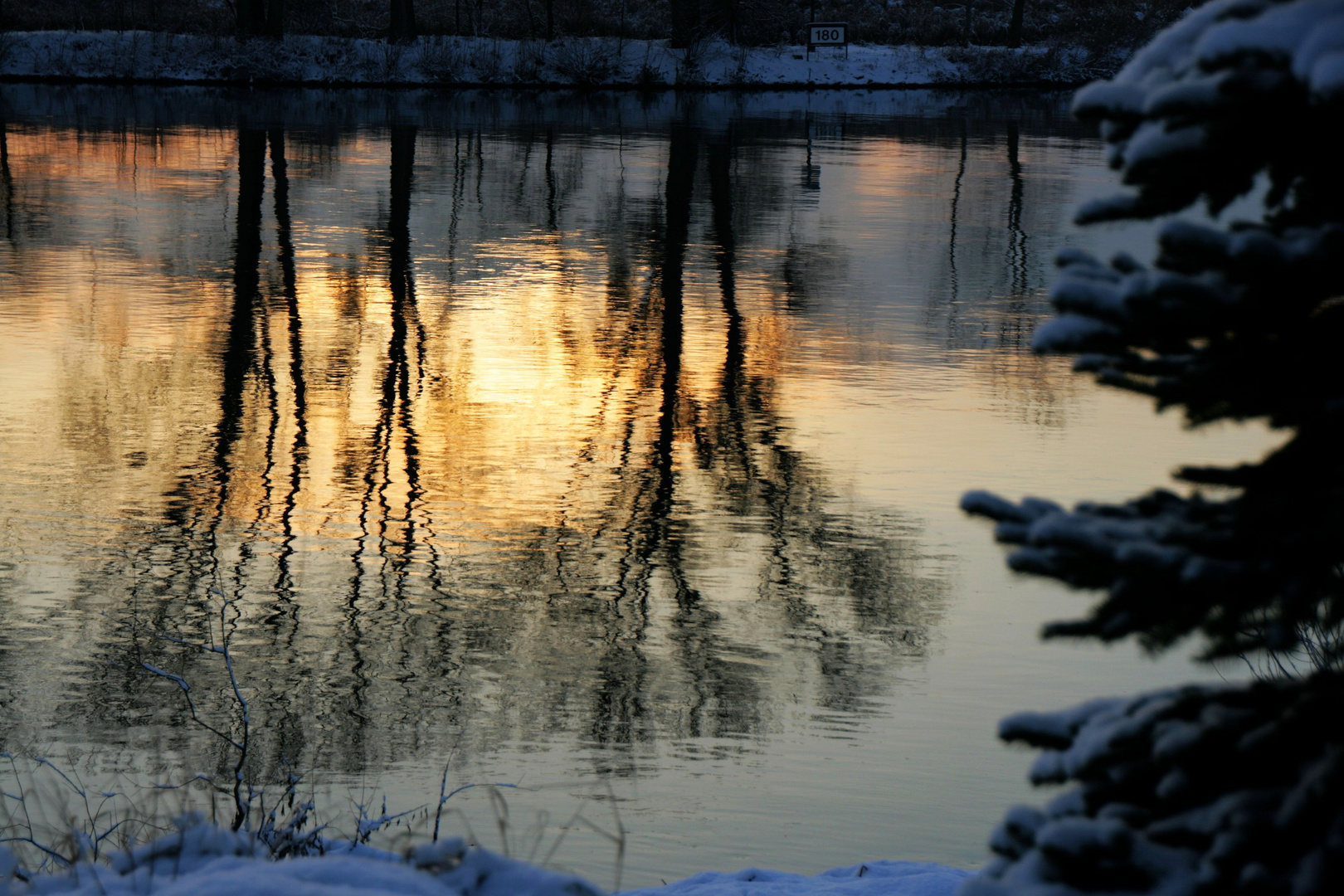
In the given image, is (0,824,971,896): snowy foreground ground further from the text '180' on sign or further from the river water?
the text '180' on sign

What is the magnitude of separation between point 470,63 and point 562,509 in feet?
137

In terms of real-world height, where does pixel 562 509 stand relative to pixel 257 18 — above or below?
below

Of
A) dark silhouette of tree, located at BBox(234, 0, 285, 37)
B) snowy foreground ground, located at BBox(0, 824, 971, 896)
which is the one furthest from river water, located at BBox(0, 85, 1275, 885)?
dark silhouette of tree, located at BBox(234, 0, 285, 37)

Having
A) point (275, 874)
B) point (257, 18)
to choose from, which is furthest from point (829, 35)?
point (275, 874)

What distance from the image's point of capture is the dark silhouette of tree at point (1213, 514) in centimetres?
240

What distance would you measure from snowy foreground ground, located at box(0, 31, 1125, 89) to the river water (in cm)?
2842

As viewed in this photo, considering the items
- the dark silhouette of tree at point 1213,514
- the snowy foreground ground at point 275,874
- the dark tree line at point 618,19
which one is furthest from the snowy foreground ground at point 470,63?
the dark silhouette of tree at point 1213,514

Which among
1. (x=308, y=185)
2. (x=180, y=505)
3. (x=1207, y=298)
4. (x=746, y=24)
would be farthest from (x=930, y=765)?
(x=746, y=24)

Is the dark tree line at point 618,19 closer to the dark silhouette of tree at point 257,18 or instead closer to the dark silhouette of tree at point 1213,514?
the dark silhouette of tree at point 257,18

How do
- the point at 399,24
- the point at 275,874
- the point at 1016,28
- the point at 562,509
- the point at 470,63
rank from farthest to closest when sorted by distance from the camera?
the point at 1016,28, the point at 399,24, the point at 470,63, the point at 562,509, the point at 275,874

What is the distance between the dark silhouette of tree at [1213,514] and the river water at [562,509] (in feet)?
8.79

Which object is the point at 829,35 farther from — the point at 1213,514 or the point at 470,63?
the point at 1213,514

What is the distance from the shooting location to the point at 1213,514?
2.58 m

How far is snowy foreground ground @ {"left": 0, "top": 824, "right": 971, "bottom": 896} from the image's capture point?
359cm
